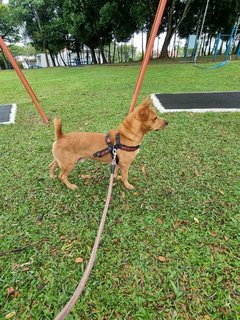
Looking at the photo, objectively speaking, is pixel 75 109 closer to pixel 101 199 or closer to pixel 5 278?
pixel 101 199

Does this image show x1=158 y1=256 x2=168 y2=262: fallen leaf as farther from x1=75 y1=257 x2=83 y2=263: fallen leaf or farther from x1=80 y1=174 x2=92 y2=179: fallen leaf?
x1=80 y1=174 x2=92 y2=179: fallen leaf

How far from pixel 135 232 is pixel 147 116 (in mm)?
1676

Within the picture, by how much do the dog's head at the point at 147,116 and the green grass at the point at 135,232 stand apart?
40.1 inches

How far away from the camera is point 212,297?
6.57 feet

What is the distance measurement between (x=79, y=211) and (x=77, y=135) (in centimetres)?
116

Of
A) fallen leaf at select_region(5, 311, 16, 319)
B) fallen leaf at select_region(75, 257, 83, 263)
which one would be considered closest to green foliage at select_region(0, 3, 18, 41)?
fallen leaf at select_region(75, 257, 83, 263)

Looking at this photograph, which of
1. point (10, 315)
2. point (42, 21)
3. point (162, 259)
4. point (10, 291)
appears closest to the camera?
point (10, 315)

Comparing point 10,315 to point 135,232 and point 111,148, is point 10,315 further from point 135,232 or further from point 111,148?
point 111,148

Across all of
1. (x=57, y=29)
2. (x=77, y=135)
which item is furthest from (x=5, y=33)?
(x=77, y=135)

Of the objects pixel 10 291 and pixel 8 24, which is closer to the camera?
pixel 10 291

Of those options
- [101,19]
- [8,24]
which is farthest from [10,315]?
[8,24]

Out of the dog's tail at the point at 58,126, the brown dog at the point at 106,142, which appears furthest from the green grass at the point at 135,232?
the dog's tail at the point at 58,126

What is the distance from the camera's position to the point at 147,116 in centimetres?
298

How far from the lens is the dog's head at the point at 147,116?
2.87m
